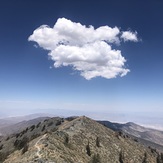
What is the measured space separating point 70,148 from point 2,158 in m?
10.5

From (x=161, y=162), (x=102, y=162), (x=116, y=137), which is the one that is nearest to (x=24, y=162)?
(x=102, y=162)

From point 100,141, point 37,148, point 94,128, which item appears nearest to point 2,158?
point 37,148

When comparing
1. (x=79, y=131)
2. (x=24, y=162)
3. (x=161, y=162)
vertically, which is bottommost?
(x=161, y=162)

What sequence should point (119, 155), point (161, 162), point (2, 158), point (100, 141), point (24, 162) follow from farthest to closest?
point (161, 162), point (100, 141), point (119, 155), point (2, 158), point (24, 162)

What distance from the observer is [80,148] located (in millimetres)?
39219

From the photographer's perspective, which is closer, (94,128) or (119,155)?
(119,155)

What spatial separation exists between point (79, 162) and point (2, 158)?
12615 mm

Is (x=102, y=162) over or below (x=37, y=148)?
below

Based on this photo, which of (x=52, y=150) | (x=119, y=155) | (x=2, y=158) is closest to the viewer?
(x=52, y=150)

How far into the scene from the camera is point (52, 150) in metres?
31.4

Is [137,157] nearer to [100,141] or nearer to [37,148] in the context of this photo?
[100,141]

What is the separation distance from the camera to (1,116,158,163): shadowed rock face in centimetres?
3030

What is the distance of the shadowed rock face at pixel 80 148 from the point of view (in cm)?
3030

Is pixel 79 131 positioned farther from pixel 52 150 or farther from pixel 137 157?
pixel 52 150
